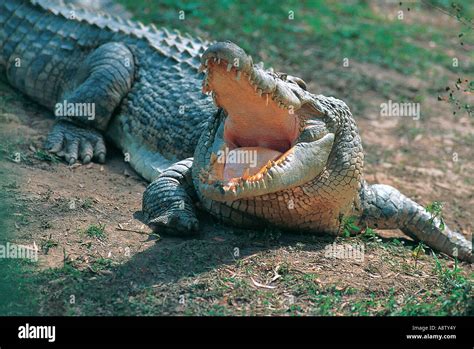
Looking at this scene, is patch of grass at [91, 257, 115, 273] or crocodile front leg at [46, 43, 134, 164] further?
crocodile front leg at [46, 43, 134, 164]

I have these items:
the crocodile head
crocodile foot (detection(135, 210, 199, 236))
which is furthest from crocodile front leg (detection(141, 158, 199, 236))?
the crocodile head

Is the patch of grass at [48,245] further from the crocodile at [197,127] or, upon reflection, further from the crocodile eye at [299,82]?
the crocodile eye at [299,82]

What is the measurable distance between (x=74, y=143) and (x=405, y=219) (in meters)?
2.94

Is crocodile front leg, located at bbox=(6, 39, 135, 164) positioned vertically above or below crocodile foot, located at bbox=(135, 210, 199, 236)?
above

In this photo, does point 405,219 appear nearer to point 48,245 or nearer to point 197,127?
point 197,127

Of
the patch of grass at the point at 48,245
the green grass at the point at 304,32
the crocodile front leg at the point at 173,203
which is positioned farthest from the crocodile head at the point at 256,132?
the green grass at the point at 304,32

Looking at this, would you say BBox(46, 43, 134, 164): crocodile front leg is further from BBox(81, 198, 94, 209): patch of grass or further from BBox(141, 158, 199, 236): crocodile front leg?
BBox(141, 158, 199, 236): crocodile front leg

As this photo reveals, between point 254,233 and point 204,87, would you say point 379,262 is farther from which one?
point 204,87

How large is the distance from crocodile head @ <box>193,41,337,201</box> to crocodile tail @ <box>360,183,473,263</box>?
0.81m

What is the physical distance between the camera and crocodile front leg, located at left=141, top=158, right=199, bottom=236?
510 centimetres

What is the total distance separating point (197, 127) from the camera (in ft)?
20.3

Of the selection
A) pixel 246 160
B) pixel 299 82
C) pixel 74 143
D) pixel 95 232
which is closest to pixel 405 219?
pixel 299 82

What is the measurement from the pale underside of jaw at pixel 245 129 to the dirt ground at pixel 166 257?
575 millimetres

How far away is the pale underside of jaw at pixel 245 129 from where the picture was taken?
4.54m
